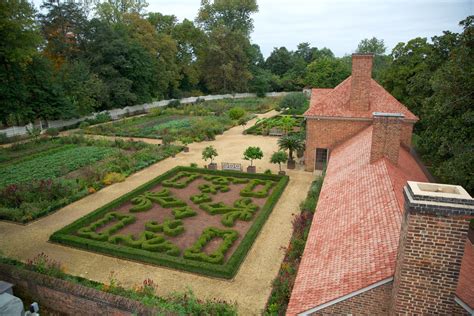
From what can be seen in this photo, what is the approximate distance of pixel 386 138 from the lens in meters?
14.0

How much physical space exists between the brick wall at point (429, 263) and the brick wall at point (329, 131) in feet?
51.3

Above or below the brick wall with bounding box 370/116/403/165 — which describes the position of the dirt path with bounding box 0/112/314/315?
below

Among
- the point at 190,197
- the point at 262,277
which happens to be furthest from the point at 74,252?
the point at 262,277

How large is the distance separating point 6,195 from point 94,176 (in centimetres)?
524

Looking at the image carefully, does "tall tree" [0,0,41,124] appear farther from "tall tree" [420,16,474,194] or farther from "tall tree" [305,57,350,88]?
"tall tree" [305,57,350,88]

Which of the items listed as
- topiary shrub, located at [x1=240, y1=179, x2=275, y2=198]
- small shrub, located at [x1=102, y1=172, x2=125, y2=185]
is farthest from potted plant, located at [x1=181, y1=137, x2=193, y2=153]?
topiary shrub, located at [x1=240, y1=179, x2=275, y2=198]

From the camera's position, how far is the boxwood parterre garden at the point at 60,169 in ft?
62.6

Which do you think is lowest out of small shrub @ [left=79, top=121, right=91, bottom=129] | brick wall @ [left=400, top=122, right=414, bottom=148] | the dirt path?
the dirt path

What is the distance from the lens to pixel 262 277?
41.7 feet

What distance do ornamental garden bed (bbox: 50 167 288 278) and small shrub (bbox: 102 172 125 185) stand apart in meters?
2.71

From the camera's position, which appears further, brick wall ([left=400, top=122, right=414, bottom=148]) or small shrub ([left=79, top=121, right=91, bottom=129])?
small shrub ([left=79, top=121, right=91, bottom=129])

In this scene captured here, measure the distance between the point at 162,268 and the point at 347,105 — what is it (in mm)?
15258

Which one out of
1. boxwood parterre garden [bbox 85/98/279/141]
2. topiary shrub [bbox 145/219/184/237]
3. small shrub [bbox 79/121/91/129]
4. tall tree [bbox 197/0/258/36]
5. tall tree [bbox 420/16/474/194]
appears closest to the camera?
tall tree [bbox 420/16/474/194]

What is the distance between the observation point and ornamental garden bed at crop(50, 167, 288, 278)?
13867 millimetres
